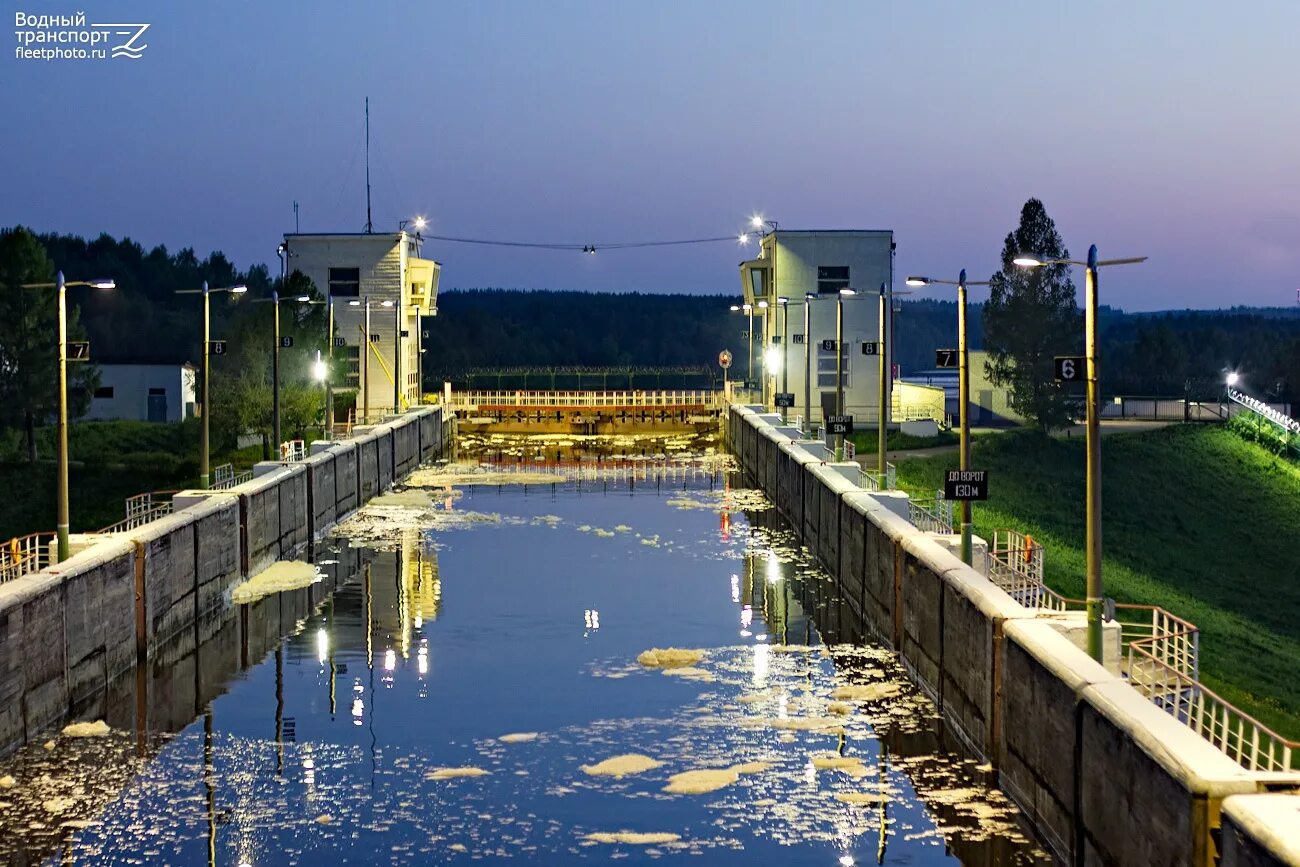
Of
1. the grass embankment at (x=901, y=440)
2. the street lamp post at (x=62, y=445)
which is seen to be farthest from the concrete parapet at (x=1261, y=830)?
the grass embankment at (x=901, y=440)

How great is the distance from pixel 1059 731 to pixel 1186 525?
55115 mm

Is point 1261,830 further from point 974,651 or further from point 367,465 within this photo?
point 367,465

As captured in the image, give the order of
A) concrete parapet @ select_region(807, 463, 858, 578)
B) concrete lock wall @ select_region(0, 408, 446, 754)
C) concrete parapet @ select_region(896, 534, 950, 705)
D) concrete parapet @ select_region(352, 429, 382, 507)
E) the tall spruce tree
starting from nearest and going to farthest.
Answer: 1. concrete lock wall @ select_region(0, 408, 446, 754)
2. concrete parapet @ select_region(896, 534, 950, 705)
3. concrete parapet @ select_region(807, 463, 858, 578)
4. concrete parapet @ select_region(352, 429, 382, 507)
5. the tall spruce tree

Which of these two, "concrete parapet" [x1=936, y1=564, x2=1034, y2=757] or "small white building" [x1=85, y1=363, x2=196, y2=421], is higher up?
"small white building" [x1=85, y1=363, x2=196, y2=421]

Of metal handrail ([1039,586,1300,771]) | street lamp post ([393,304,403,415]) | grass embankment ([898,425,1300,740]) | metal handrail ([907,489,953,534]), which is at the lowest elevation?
grass embankment ([898,425,1300,740])

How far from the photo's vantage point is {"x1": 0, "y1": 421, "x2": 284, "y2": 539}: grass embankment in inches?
2781

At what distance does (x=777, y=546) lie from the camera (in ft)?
176

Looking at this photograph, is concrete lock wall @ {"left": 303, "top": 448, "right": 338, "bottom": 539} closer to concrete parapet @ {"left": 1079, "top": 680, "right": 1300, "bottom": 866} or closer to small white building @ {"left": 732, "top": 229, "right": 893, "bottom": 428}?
concrete parapet @ {"left": 1079, "top": 680, "right": 1300, "bottom": 866}

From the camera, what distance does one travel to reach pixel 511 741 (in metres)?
28.3

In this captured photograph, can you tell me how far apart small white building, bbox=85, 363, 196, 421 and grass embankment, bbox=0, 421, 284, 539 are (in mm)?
5354

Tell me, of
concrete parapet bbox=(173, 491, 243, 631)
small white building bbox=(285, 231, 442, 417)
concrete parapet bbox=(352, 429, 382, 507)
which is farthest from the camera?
small white building bbox=(285, 231, 442, 417)

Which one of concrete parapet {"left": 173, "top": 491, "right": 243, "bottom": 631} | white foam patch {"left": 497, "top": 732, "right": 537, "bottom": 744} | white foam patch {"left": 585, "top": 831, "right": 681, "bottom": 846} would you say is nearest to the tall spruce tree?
concrete parapet {"left": 173, "top": 491, "right": 243, "bottom": 631}

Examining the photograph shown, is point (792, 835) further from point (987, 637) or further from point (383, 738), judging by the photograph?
point (383, 738)

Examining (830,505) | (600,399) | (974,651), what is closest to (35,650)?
(974,651)
